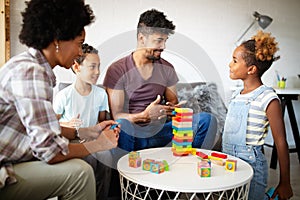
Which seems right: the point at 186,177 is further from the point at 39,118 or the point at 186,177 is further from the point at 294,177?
the point at 294,177

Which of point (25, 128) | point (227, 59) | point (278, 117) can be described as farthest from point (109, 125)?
point (227, 59)

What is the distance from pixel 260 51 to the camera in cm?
160

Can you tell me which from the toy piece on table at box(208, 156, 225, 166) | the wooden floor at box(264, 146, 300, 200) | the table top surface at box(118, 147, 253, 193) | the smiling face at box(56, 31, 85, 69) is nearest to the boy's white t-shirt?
the table top surface at box(118, 147, 253, 193)

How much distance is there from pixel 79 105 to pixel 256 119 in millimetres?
937

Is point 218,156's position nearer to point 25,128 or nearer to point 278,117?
point 278,117

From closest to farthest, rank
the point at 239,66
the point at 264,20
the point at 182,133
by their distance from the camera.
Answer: the point at 182,133, the point at 239,66, the point at 264,20

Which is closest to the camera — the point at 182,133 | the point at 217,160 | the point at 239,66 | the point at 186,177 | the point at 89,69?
the point at 186,177

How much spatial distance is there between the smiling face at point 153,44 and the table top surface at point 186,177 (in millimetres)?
667

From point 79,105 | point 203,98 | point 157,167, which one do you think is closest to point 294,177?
point 203,98

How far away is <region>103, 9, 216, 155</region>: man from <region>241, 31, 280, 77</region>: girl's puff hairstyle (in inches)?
15.9

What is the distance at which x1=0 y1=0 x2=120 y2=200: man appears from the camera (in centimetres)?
98

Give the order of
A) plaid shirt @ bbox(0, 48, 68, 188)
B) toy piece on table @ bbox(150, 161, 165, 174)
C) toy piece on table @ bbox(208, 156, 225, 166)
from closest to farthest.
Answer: plaid shirt @ bbox(0, 48, 68, 188)
toy piece on table @ bbox(150, 161, 165, 174)
toy piece on table @ bbox(208, 156, 225, 166)

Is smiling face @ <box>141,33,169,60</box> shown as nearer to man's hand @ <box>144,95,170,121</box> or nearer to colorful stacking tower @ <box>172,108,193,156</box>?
man's hand @ <box>144,95,170,121</box>

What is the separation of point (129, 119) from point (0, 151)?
0.82 m
